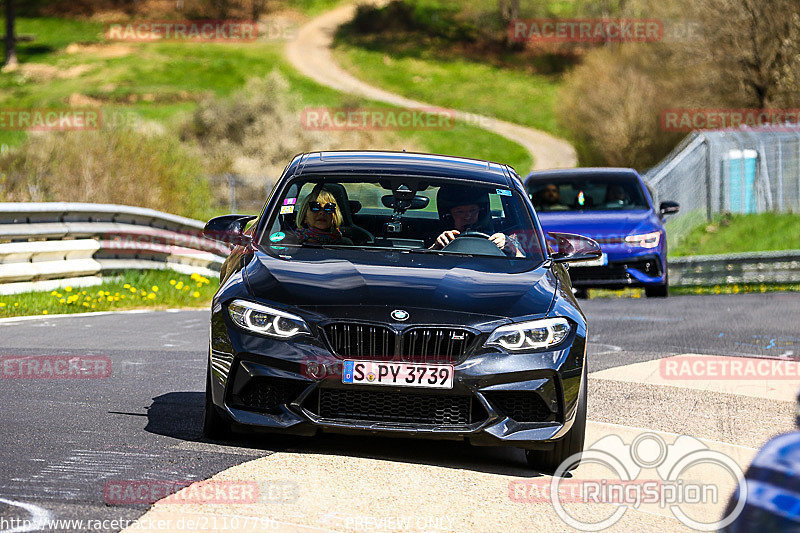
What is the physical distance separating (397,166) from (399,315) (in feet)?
6.14

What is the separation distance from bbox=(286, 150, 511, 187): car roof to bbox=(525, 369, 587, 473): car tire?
1778 mm

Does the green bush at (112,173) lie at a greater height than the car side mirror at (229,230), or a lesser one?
lesser

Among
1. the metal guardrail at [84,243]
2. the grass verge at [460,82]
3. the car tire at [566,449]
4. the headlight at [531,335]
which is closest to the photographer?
the headlight at [531,335]

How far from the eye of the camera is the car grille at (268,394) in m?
5.97

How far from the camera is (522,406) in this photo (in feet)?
19.8

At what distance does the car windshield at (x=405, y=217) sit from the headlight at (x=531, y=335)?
1.04m

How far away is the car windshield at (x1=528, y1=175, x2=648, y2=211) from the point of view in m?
17.4

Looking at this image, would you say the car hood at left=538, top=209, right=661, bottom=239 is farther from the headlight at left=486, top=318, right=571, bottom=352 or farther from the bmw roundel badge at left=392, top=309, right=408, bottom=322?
the bmw roundel badge at left=392, top=309, right=408, bottom=322

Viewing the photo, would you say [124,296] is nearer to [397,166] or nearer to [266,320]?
[397,166]

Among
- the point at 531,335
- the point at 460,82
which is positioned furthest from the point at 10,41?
the point at 531,335

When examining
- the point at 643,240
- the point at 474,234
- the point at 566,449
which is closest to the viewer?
the point at 566,449

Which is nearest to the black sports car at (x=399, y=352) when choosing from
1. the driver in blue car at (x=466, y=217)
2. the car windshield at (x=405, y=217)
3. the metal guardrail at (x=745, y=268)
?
the car windshield at (x=405, y=217)

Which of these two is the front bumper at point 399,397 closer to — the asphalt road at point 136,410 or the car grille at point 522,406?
the car grille at point 522,406

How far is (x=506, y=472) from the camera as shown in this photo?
6.22 metres
